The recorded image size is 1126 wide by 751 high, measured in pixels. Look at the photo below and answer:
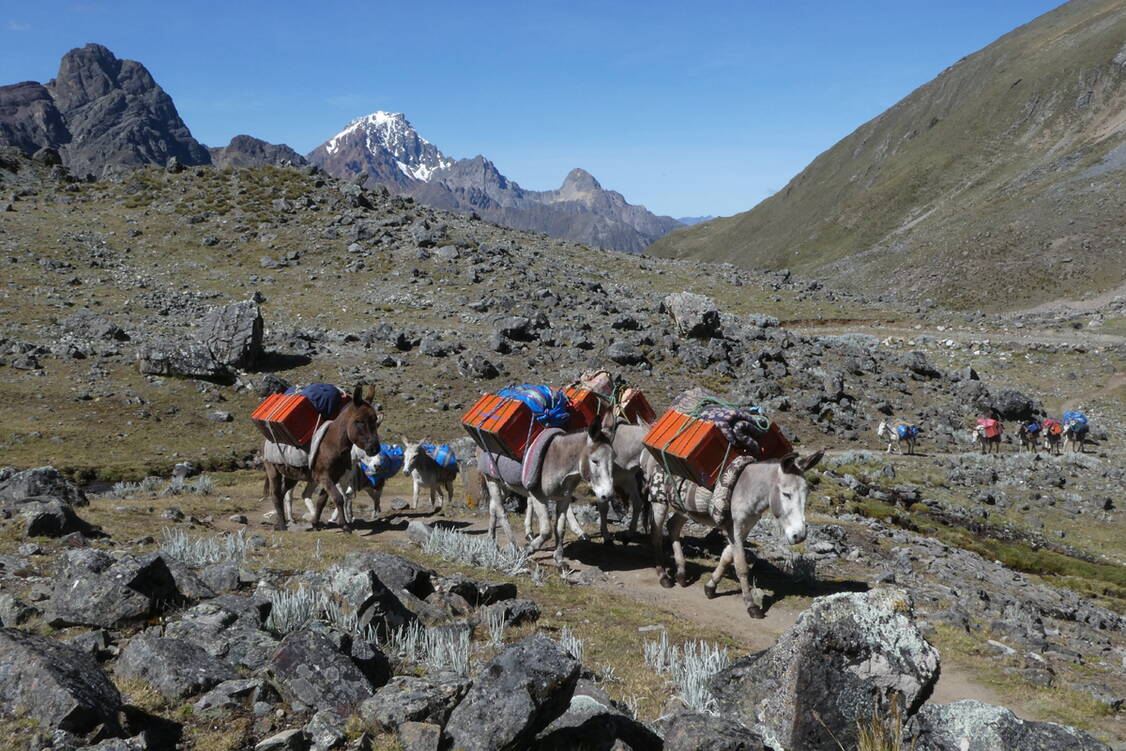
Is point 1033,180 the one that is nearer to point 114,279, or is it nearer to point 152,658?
point 114,279

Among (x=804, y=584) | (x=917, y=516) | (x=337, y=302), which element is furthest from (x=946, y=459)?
(x=337, y=302)

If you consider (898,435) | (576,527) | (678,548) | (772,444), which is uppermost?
(772,444)

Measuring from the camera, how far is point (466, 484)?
2039cm

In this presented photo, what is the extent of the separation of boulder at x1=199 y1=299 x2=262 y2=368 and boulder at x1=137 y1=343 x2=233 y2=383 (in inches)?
32.7

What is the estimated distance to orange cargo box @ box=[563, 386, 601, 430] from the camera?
50.7ft

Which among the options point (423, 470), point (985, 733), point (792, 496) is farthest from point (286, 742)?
point (423, 470)

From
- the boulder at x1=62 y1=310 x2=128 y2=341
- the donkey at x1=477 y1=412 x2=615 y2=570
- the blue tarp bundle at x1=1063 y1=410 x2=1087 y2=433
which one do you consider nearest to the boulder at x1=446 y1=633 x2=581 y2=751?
the donkey at x1=477 y1=412 x2=615 y2=570

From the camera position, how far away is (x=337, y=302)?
47031 millimetres

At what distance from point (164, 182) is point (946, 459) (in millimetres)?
66820

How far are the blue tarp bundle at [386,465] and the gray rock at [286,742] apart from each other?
10.4 metres

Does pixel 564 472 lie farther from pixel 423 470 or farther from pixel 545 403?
pixel 423 470

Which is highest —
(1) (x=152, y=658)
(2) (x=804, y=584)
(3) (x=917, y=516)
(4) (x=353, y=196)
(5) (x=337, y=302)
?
(4) (x=353, y=196)

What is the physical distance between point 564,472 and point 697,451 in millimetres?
2499

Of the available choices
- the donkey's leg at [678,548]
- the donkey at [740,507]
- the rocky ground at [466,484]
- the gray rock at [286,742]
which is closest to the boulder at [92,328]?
the rocky ground at [466,484]
